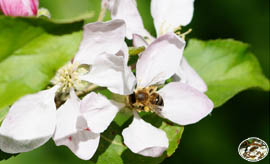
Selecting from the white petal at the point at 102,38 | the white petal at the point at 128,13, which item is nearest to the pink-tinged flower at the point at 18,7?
the white petal at the point at 102,38

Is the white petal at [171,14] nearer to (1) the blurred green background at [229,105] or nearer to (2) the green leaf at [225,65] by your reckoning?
(2) the green leaf at [225,65]

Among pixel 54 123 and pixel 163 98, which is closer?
pixel 54 123

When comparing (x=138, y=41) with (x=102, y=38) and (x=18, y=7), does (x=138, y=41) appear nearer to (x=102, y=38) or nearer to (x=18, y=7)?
(x=102, y=38)

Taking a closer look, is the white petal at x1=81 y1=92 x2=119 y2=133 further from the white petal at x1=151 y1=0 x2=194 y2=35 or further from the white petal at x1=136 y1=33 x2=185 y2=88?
the white petal at x1=151 y1=0 x2=194 y2=35

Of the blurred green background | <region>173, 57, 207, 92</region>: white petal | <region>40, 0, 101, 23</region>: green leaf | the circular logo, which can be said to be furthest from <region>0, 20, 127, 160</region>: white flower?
the blurred green background

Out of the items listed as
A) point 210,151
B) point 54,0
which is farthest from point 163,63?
point 210,151

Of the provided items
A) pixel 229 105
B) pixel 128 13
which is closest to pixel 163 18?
pixel 128 13
